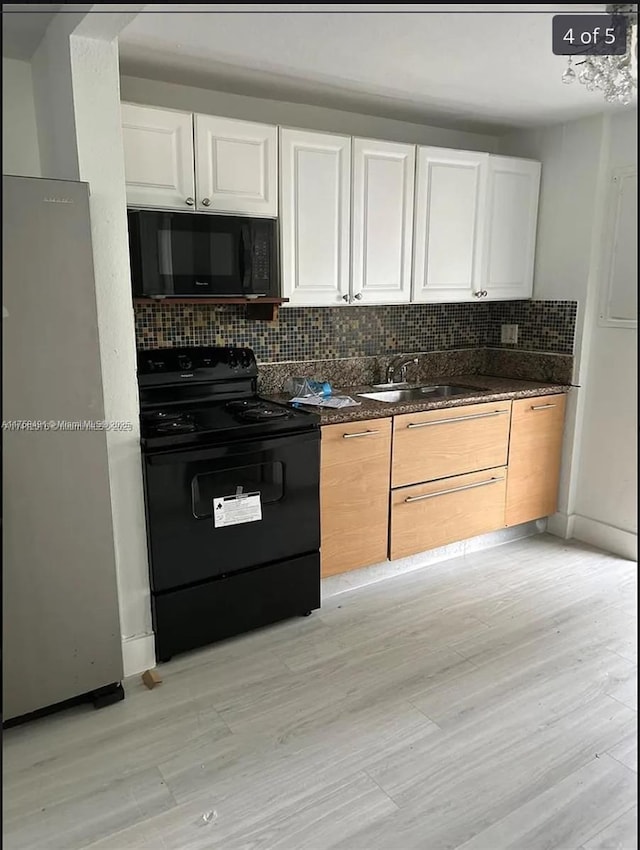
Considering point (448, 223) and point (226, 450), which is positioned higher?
point (448, 223)

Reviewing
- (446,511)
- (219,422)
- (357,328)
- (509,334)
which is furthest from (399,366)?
(219,422)

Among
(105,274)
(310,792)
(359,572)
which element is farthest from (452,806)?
(105,274)

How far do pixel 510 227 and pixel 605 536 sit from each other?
1820mm

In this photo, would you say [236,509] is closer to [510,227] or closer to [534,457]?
[534,457]

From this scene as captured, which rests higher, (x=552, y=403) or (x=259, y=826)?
(x=552, y=403)

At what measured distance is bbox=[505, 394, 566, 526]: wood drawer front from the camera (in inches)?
135

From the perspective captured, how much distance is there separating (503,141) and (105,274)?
2.71m

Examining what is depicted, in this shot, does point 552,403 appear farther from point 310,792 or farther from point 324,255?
point 310,792

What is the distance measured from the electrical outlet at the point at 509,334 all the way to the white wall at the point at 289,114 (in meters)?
1.07

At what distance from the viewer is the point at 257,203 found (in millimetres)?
2727

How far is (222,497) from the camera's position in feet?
8.11

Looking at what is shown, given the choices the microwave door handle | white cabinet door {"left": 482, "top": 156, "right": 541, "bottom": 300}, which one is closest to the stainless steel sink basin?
white cabinet door {"left": 482, "top": 156, "right": 541, "bottom": 300}

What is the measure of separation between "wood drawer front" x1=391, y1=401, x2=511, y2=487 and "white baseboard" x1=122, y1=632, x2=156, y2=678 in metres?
1.28

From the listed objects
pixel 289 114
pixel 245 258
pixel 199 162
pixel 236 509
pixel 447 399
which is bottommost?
pixel 236 509
